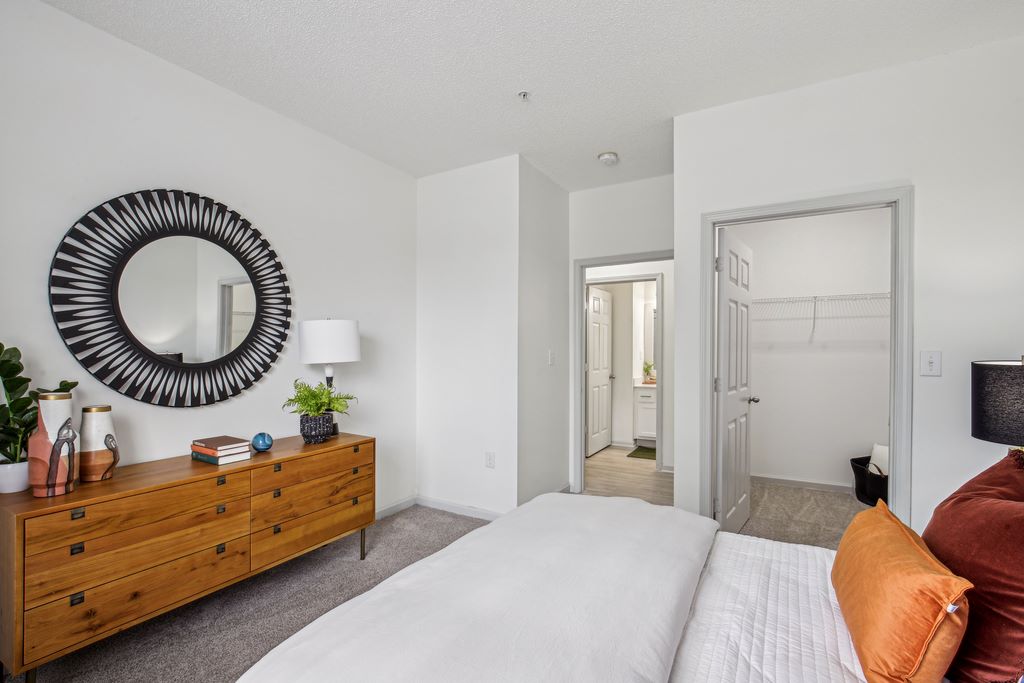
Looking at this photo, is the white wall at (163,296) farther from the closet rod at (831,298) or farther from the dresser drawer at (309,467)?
the closet rod at (831,298)

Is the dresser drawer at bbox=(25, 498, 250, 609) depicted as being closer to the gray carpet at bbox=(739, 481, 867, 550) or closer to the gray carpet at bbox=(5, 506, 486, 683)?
the gray carpet at bbox=(5, 506, 486, 683)

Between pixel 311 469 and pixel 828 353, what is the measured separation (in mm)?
4210

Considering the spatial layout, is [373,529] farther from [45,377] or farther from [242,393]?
[45,377]

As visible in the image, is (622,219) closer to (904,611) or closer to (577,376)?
(577,376)

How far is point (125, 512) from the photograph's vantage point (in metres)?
1.84

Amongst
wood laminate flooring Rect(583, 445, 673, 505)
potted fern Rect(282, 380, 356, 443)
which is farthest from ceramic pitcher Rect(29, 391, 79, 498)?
wood laminate flooring Rect(583, 445, 673, 505)

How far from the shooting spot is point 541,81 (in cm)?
258

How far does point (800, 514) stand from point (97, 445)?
4.21 meters

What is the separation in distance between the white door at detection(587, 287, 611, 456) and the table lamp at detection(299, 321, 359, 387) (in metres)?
3.05

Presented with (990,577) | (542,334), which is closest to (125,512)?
(990,577)

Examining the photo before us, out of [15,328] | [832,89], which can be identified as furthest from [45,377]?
[832,89]

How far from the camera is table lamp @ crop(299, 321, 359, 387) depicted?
281cm

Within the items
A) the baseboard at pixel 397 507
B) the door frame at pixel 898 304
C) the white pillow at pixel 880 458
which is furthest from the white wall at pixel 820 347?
the baseboard at pixel 397 507

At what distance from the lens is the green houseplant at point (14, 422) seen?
177cm
